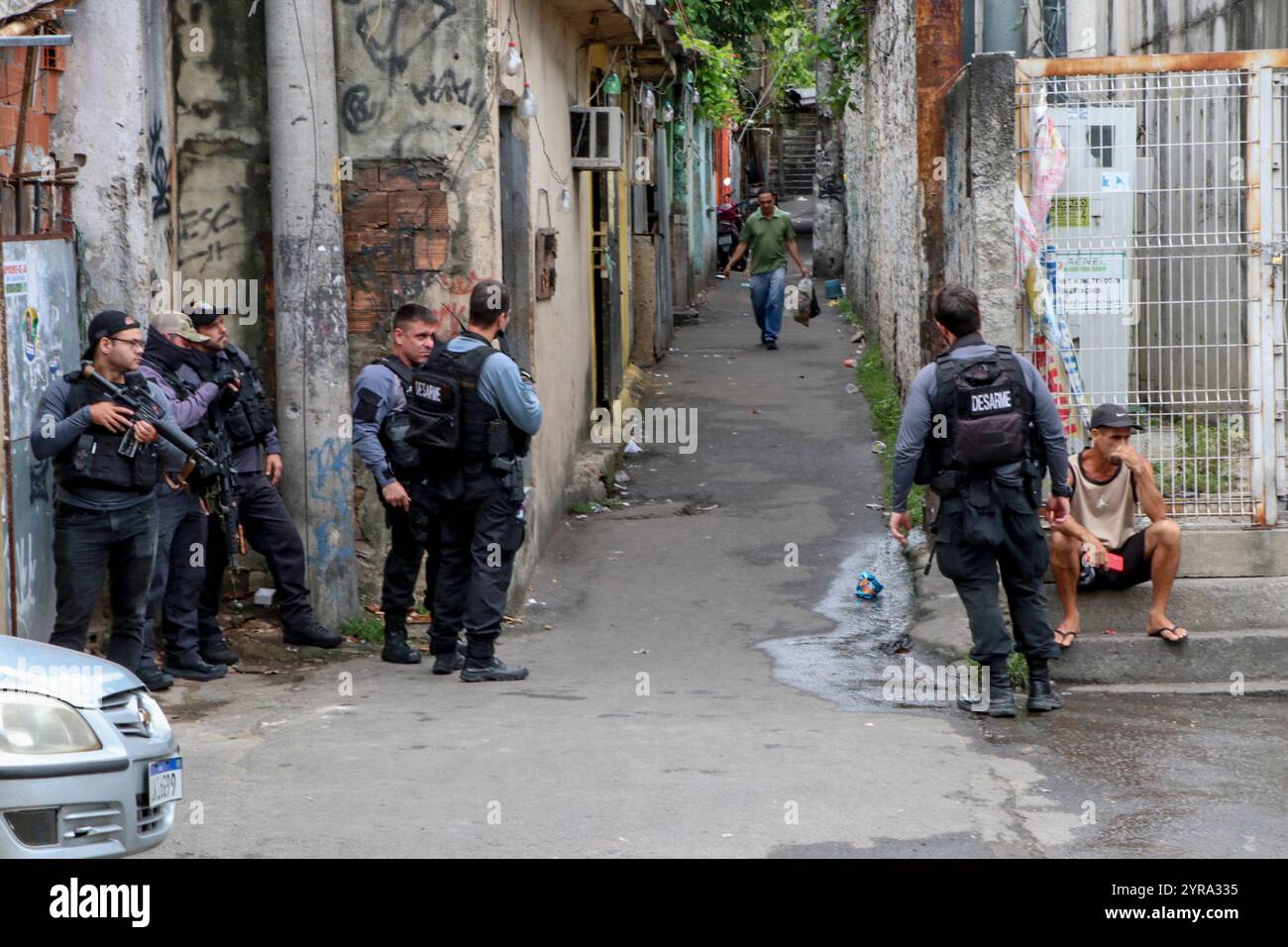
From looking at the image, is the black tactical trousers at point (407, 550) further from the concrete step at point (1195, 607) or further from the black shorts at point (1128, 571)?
the black shorts at point (1128, 571)

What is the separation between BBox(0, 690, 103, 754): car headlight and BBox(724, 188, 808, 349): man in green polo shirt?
14.6m

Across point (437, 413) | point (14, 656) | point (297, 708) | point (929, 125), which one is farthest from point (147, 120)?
point (929, 125)

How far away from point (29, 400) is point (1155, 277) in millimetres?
5594

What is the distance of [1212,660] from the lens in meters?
7.60

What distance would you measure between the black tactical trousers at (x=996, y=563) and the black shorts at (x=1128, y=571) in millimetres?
746

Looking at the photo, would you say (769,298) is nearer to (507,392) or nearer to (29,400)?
(507,392)

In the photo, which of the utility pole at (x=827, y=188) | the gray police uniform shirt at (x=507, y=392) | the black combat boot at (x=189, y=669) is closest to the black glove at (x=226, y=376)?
the gray police uniform shirt at (x=507, y=392)

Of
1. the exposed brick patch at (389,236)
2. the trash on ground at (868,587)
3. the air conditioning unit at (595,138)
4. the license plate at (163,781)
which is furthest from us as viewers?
the air conditioning unit at (595,138)

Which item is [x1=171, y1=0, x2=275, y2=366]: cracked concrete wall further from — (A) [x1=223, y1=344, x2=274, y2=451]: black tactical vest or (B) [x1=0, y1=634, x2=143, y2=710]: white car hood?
(B) [x1=0, y1=634, x2=143, y2=710]: white car hood

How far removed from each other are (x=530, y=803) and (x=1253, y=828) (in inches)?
98.1

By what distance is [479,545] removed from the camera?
24.5 feet

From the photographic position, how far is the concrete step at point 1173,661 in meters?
7.59

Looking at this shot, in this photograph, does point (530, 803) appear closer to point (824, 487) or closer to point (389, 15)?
point (389, 15)

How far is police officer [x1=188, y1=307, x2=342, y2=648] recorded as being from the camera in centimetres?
773
